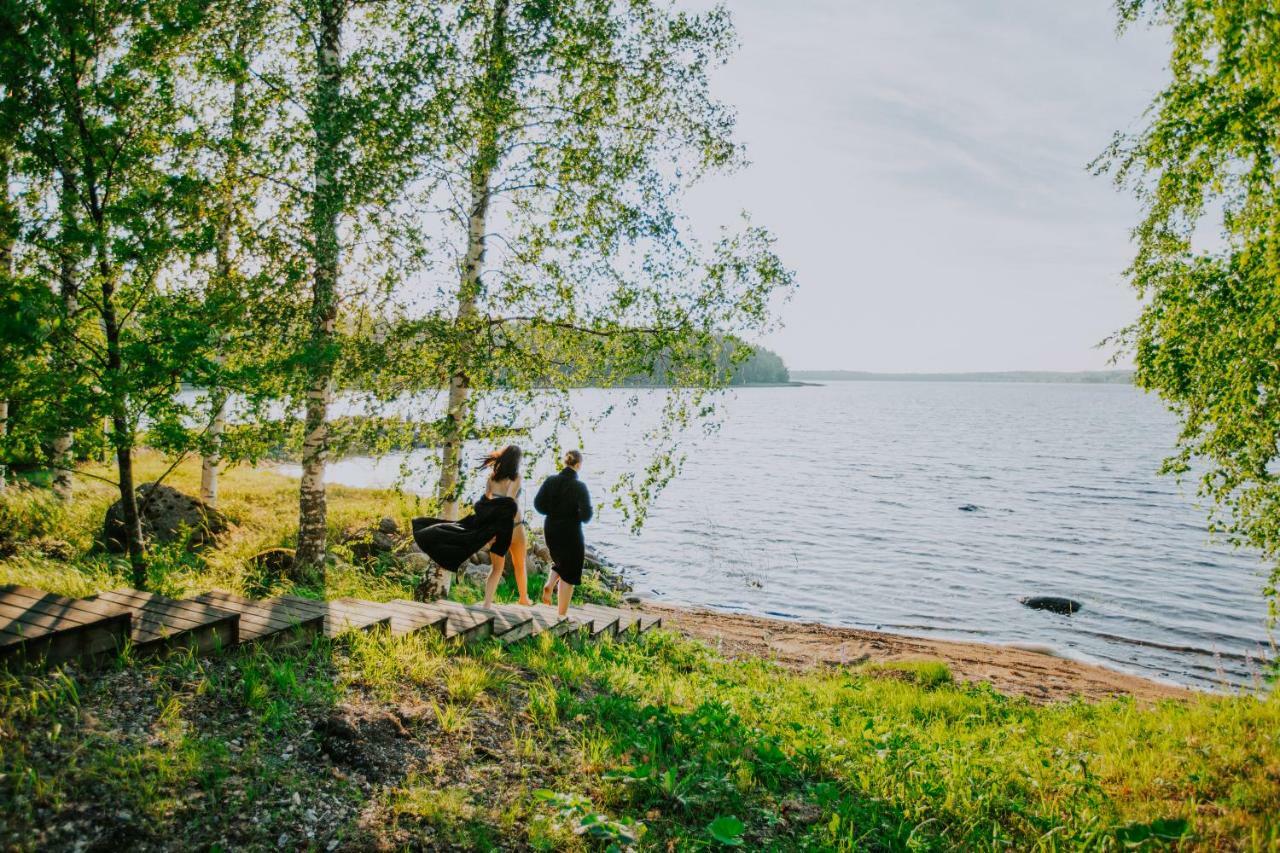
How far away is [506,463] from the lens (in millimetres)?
9391

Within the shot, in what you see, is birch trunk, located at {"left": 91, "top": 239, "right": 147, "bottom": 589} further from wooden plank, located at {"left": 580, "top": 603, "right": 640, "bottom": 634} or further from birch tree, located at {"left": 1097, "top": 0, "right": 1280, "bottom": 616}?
birch tree, located at {"left": 1097, "top": 0, "right": 1280, "bottom": 616}

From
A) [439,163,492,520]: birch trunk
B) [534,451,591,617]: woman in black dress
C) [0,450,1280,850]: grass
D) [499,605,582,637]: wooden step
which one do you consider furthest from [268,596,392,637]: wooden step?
[534,451,591,617]: woman in black dress

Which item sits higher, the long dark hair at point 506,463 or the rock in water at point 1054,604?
the long dark hair at point 506,463

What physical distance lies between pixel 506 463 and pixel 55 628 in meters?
5.20

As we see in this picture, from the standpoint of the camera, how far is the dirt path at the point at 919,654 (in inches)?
531

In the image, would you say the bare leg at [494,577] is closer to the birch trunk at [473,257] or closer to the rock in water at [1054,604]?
the birch trunk at [473,257]

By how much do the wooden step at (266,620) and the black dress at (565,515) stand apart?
3.87 m

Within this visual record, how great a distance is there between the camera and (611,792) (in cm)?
484

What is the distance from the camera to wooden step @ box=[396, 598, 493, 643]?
728 cm

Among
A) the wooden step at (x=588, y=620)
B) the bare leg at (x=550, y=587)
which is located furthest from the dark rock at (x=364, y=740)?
the bare leg at (x=550, y=587)

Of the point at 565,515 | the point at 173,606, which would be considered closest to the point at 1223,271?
the point at 565,515

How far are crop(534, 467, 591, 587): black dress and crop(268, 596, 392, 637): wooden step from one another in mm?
2999

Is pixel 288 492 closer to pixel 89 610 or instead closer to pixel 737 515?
pixel 89 610

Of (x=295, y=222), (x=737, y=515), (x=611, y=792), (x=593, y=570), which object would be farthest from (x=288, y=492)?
(x=737, y=515)
